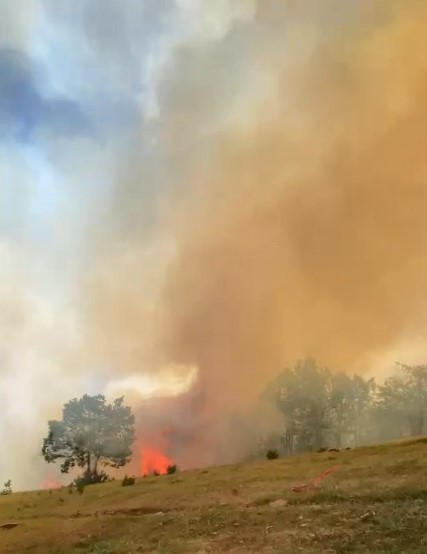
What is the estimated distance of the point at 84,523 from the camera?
3089 cm

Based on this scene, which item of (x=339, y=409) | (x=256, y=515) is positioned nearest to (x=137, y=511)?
(x=256, y=515)

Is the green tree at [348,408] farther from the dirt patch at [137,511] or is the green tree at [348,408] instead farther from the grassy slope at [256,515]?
the dirt patch at [137,511]

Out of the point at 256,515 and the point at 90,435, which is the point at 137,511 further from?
the point at 90,435

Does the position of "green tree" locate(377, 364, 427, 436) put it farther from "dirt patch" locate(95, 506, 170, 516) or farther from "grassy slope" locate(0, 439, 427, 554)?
"dirt patch" locate(95, 506, 170, 516)

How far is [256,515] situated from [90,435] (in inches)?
2471

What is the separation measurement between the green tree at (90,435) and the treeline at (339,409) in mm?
29931

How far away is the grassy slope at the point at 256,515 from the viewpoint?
67.9 feet

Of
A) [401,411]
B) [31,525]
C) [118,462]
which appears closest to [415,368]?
[401,411]

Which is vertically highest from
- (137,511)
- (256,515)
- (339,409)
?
(339,409)

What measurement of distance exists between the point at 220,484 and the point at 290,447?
70733mm

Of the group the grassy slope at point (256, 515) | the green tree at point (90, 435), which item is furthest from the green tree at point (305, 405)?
the grassy slope at point (256, 515)

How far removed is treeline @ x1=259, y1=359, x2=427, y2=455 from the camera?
102062 millimetres

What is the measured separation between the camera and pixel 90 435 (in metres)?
83.9

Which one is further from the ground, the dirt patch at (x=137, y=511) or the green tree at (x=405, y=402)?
the green tree at (x=405, y=402)
